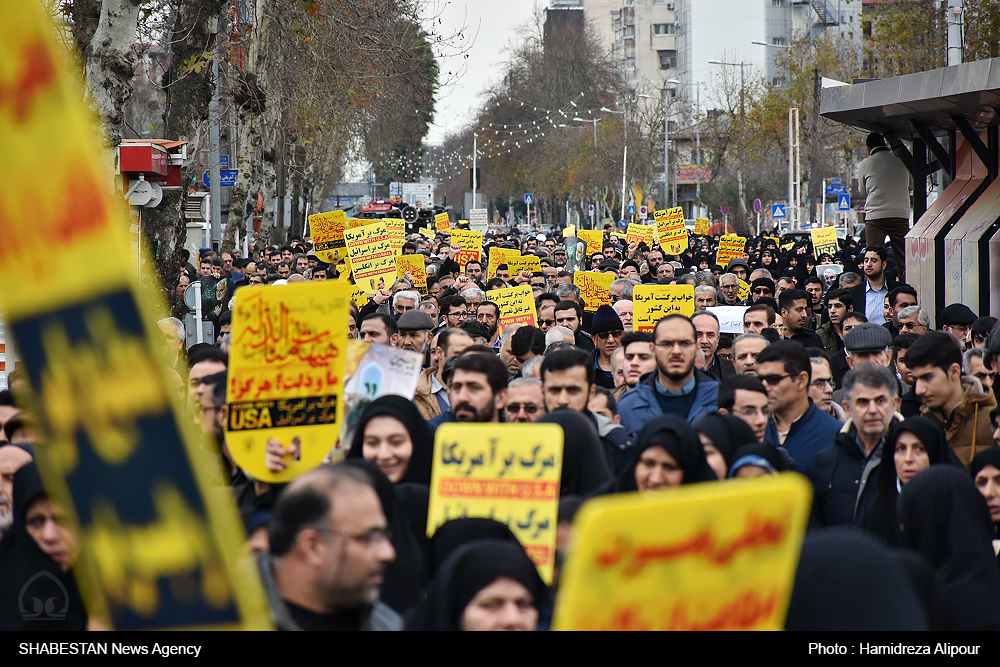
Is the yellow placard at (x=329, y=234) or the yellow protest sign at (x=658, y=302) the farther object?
the yellow placard at (x=329, y=234)

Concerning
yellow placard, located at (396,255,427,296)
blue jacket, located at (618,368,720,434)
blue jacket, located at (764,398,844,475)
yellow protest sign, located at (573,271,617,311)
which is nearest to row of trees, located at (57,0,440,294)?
yellow placard, located at (396,255,427,296)

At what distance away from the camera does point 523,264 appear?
17.4 meters

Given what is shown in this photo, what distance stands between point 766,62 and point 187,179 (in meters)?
83.7

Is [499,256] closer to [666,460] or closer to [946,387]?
[946,387]

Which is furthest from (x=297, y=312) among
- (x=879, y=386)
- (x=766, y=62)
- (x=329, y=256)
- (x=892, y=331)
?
(x=766, y=62)

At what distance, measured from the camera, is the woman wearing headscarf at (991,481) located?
4664mm

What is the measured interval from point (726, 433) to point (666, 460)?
0.89 metres

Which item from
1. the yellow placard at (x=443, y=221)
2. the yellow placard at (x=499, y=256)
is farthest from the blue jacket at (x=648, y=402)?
the yellow placard at (x=443, y=221)

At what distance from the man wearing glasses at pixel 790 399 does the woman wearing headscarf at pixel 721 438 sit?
112 centimetres

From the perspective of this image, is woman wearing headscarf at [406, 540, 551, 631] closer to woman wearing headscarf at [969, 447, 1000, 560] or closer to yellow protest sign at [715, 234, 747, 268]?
woman wearing headscarf at [969, 447, 1000, 560]

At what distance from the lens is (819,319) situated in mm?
13867

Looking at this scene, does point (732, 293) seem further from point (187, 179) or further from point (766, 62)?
point (766, 62)

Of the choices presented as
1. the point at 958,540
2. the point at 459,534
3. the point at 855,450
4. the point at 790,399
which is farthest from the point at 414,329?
the point at 958,540

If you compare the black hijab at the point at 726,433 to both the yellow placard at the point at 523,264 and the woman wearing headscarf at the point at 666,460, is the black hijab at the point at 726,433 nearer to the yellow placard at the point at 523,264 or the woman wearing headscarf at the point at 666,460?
the woman wearing headscarf at the point at 666,460
